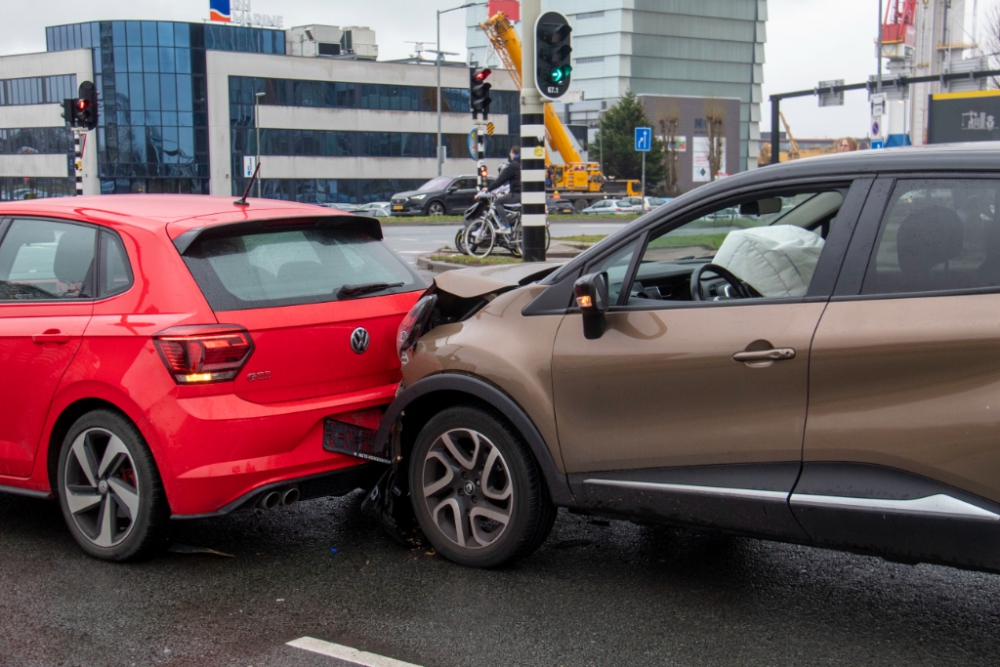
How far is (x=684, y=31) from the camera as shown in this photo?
440 ft

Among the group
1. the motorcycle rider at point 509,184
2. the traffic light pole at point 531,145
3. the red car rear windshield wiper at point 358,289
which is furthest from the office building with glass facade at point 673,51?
the red car rear windshield wiper at point 358,289

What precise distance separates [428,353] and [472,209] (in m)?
14.9

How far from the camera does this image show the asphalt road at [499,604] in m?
3.62

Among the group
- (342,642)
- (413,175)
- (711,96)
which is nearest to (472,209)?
(342,642)

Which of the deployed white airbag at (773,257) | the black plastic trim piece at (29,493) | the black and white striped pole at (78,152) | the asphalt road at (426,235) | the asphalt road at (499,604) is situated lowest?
the asphalt road at (499,604)

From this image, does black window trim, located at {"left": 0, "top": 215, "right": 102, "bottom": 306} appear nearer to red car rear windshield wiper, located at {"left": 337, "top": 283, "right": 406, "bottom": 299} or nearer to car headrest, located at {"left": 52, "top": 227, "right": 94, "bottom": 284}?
car headrest, located at {"left": 52, "top": 227, "right": 94, "bottom": 284}

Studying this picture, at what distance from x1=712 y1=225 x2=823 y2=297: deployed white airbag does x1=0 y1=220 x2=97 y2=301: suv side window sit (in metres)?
2.76

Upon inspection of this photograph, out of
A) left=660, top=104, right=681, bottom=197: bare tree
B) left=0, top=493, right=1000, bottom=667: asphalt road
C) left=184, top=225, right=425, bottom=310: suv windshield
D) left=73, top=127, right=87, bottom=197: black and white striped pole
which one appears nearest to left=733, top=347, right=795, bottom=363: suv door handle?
left=0, top=493, right=1000, bottom=667: asphalt road

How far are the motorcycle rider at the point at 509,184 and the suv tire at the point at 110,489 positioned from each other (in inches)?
543

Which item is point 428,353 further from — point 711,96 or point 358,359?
→ point 711,96

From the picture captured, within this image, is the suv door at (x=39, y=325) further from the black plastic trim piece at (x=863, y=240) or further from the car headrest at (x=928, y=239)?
the car headrest at (x=928, y=239)

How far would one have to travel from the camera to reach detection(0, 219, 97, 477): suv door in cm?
461

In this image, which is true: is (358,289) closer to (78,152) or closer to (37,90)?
(78,152)

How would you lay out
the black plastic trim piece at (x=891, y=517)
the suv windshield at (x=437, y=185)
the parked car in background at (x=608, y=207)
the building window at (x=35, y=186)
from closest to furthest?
the black plastic trim piece at (x=891, y=517), the suv windshield at (x=437, y=185), the parked car in background at (x=608, y=207), the building window at (x=35, y=186)
